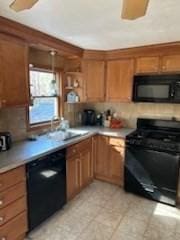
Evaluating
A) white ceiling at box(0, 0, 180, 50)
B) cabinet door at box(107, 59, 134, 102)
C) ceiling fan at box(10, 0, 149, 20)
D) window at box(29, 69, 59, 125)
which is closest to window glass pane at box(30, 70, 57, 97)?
window at box(29, 69, 59, 125)

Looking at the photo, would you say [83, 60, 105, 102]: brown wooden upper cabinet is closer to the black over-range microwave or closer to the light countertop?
the black over-range microwave

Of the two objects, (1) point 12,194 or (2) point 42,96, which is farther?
(2) point 42,96

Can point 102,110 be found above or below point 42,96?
below

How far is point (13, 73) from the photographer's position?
2.10 m

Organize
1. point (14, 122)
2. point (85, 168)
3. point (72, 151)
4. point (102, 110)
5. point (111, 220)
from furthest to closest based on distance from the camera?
point (102, 110) → point (85, 168) → point (72, 151) → point (14, 122) → point (111, 220)

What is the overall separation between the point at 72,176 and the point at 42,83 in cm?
154

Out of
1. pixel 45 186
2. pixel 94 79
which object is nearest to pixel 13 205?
pixel 45 186

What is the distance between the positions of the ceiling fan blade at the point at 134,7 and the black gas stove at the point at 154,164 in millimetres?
1860

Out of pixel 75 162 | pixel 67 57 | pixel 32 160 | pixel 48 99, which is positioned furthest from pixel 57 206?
pixel 67 57

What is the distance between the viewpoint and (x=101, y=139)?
10.6ft

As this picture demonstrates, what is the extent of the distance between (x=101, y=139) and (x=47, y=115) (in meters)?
1.01

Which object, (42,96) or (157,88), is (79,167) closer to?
(42,96)

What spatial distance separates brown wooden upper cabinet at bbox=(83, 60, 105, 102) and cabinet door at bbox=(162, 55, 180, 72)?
103cm

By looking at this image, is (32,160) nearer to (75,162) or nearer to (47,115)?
(75,162)
